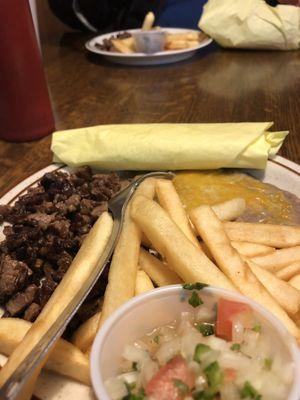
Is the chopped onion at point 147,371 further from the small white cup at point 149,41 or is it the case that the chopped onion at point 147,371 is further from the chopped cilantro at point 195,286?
the small white cup at point 149,41

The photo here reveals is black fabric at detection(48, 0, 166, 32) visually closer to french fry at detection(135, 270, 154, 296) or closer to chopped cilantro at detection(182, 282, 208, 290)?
french fry at detection(135, 270, 154, 296)

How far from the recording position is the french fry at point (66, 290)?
1.20 meters

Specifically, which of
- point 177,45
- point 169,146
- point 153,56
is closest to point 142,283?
point 169,146

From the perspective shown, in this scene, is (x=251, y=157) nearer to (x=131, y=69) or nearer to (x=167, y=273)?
(x=167, y=273)

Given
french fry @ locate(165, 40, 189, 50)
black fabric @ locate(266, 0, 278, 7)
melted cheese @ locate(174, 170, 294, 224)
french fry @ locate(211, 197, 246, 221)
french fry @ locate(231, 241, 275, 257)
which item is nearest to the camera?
french fry @ locate(231, 241, 275, 257)

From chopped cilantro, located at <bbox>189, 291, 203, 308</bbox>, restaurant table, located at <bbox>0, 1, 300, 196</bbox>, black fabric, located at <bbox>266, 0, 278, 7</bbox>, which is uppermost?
black fabric, located at <bbox>266, 0, 278, 7</bbox>

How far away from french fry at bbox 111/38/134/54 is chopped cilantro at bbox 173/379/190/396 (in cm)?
366

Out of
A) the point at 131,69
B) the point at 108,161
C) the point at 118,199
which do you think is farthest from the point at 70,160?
the point at 131,69

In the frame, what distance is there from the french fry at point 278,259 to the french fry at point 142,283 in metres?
0.40

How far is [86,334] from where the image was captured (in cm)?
139

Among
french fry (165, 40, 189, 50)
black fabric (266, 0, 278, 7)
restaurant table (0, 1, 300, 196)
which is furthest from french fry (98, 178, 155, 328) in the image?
black fabric (266, 0, 278, 7)

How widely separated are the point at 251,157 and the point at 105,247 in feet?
3.31

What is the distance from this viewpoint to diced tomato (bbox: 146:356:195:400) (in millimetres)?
1011

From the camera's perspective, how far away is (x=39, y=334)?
1230 mm
